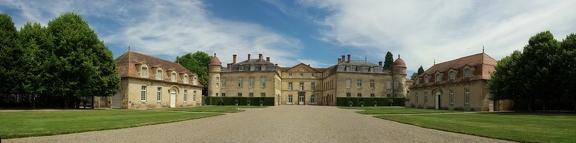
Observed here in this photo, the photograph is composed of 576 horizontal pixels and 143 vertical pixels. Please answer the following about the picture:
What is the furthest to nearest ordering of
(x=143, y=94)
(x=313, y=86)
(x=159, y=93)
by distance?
(x=313, y=86), (x=159, y=93), (x=143, y=94)

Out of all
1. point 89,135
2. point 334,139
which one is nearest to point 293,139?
point 334,139

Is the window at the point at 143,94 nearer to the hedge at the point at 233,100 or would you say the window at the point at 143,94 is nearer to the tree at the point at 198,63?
the hedge at the point at 233,100

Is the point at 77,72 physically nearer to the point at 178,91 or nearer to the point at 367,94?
the point at 178,91

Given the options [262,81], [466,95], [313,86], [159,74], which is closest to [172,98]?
[159,74]

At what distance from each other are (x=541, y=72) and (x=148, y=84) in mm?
31746

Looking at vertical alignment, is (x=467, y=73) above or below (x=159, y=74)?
above

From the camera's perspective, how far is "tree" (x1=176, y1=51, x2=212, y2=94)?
225 feet

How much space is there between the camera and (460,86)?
3888 cm

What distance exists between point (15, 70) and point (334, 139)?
26562mm

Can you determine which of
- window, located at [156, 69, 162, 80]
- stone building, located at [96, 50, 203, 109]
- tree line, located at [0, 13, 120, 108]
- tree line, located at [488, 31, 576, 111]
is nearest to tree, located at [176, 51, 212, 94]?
stone building, located at [96, 50, 203, 109]

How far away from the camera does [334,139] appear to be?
10992 mm

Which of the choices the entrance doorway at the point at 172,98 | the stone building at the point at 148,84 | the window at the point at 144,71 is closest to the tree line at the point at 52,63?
the stone building at the point at 148,84

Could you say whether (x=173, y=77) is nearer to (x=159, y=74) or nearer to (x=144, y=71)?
(x=159, y=74)

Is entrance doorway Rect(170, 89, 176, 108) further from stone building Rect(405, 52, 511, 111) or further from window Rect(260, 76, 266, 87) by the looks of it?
stone building Rect(405, 52, 511, 111)
